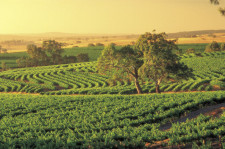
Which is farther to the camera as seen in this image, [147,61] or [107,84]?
[107,84]

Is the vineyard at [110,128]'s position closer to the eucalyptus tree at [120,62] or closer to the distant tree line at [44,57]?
the eucalyptus tree at [120,62]

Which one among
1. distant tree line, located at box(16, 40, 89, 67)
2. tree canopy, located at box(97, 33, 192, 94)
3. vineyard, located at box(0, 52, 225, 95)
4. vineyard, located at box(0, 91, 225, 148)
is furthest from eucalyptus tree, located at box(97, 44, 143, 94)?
distant tree line, located at box(16, 40, 89, 67)

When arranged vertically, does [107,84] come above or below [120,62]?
below

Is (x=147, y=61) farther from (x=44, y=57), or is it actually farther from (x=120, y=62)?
(x=44, y=57)

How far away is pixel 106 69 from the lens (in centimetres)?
3688

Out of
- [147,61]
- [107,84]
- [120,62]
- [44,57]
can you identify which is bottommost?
[107,84]

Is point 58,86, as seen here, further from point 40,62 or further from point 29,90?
point 40,62

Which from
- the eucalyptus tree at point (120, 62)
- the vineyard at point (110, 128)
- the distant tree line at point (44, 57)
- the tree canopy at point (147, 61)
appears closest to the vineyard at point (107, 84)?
the eucalyptus tree at point (120, 62)

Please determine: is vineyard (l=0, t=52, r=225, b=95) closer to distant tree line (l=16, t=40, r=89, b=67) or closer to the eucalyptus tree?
the eucalyptus tree

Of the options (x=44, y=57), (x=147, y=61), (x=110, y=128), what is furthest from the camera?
(x=44, y=57)

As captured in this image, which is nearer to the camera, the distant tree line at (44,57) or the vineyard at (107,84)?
the vineyard at (107,84)

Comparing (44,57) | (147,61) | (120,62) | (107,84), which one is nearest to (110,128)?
(147,61)

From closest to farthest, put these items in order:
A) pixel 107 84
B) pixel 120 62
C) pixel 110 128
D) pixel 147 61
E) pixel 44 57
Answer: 1. pixel 110 128
2. pixel 147 61
3. pixel 120 62
4. pixel 107 84
5. pixel 44 57

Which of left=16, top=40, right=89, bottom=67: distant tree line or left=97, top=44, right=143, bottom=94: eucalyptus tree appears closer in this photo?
left=97, top=44, right=143, bottom=94: eucalyptus tree
